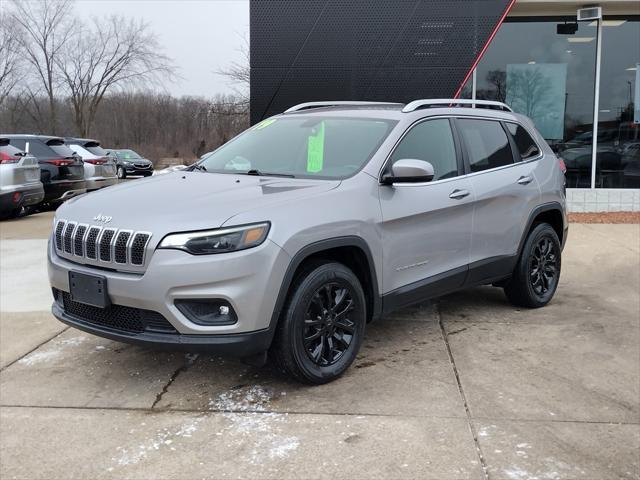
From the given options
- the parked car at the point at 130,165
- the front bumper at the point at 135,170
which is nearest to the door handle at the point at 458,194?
the parked car at the point at 130,165

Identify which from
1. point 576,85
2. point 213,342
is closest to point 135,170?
point 576,85

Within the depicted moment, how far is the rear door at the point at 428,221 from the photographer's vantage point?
415 centimetres

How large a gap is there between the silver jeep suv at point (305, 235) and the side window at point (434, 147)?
0.04 feet

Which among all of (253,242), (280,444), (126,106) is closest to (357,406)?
(280,444)

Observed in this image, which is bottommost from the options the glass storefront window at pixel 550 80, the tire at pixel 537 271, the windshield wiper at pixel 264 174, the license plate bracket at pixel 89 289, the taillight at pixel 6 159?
the tire at pixel 537 271

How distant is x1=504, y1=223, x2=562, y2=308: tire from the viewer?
17.9 feet

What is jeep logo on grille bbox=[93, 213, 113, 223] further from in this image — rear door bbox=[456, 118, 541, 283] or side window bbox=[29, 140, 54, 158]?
side window bbox=[29, 140, 54, 158]

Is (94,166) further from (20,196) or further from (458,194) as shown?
(458,194)

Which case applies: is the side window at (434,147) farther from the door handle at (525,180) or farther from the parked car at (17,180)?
the parked car at (17,180)

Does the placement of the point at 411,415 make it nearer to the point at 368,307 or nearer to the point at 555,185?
the point at 368,307

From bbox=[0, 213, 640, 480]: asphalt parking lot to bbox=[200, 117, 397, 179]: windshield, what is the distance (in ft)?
4.49

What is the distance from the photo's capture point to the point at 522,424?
3383 mm

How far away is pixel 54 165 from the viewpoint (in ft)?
40.7

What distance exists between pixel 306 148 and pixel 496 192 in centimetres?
165
